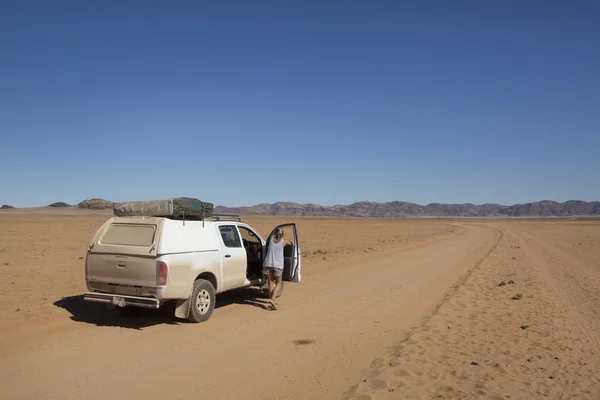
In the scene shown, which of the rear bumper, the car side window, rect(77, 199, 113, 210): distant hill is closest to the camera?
the rear bumper

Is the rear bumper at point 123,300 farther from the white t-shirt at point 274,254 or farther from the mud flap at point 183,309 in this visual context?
the white t-shirt at point 274,254

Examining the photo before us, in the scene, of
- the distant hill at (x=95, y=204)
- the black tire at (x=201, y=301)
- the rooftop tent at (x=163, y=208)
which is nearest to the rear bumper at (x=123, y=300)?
the black tire at (x=201, y=301)

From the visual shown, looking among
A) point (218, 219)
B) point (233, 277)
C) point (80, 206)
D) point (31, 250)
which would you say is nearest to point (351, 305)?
point (233, 277)

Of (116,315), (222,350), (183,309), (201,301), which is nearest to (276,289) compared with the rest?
(201,301)

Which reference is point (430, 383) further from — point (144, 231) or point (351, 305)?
point (144, 231)

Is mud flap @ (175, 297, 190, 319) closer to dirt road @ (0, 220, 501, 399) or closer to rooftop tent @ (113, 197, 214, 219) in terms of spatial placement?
dirt road @ (0, 220, 501, 399)

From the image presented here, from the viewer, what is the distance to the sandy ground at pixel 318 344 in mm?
5633

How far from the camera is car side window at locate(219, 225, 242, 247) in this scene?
9969mm

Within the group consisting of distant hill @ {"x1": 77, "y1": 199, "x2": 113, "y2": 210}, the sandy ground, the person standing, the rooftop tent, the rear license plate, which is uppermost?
distant hill @ {"x1": 77, "y1": 199, "x2": 113, "y2": 210}

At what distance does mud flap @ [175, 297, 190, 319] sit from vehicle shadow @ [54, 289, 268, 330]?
35cm

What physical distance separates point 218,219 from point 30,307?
4.20 meters

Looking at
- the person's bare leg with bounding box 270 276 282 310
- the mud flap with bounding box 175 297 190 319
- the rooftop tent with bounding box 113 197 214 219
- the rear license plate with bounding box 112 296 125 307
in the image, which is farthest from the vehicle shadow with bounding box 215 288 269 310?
the rear license plate with bounding box 112 296 125 307

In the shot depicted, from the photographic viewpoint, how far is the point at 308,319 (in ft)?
29.9

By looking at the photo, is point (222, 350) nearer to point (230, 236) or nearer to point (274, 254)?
point (274, 254)
